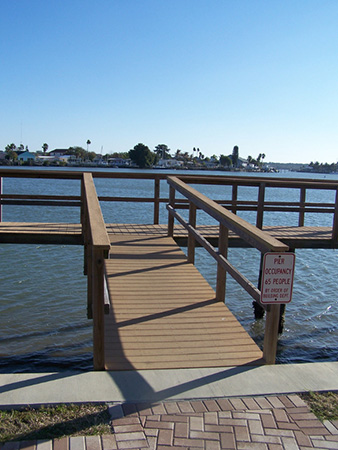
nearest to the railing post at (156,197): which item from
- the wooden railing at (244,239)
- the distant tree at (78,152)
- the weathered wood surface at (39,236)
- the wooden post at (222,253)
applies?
the weathered wood surface at (39,236)

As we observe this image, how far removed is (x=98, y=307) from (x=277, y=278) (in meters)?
1.51

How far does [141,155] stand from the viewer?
5709 inches

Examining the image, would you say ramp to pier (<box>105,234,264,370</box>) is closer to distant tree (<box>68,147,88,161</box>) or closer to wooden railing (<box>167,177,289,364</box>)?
wooden railing (<box>167,177,289,364</box>)

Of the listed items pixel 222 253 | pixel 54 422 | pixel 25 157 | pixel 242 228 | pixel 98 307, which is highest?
pixel 242 228

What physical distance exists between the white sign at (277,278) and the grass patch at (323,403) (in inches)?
29.4

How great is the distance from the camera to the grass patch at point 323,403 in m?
3.23

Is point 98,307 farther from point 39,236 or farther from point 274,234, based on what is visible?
point 274,234

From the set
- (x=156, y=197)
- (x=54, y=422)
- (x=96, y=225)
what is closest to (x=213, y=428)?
(x=54, y=422)

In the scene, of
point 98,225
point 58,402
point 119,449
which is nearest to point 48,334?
point 98,225

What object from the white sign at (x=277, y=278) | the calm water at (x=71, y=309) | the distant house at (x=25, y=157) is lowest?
the calm water at (x=71, y=309)

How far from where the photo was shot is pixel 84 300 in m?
11.0

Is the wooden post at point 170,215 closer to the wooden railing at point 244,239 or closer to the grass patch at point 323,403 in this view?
the wooden railing at point 244,239

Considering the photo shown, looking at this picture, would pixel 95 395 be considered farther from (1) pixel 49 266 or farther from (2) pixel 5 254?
(2) pixel 5 254

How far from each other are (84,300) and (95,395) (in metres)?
7.83
